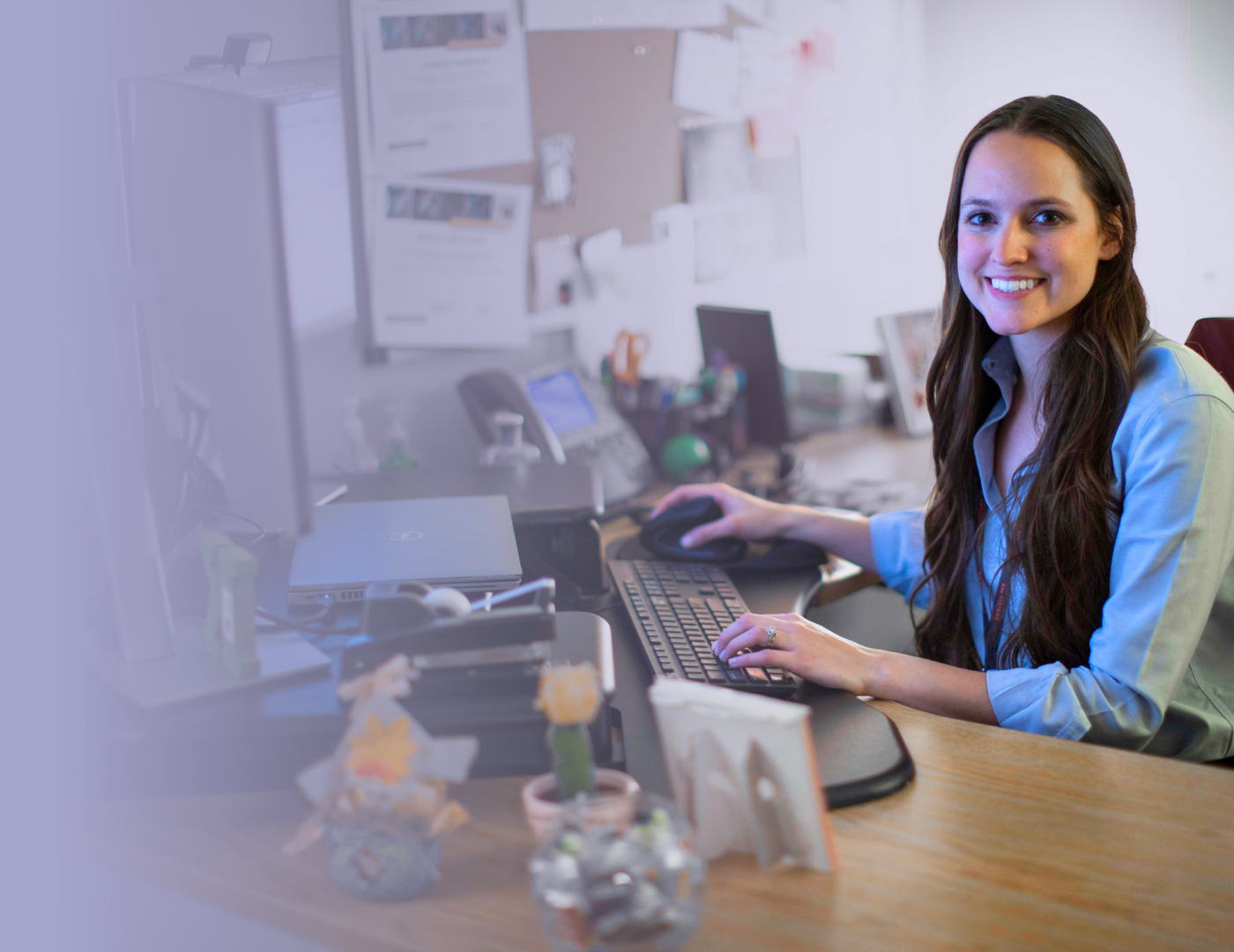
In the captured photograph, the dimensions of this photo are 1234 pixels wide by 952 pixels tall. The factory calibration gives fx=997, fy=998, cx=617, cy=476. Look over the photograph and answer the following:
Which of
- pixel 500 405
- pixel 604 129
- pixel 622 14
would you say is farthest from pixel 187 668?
pixel 622 14

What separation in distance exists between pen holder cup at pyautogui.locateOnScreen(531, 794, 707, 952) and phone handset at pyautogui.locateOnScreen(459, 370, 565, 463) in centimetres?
96

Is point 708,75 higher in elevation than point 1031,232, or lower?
higher

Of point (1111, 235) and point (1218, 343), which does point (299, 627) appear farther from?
point (1218, 343)

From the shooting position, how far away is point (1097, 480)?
3.29 feet

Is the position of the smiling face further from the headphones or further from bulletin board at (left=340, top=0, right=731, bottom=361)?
bulletin board at (left=340, top=0, right=731, bottom=361)

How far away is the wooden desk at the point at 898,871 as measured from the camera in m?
0.61

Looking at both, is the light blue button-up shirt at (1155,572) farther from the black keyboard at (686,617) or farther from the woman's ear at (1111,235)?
the black keyboard at (686,617)

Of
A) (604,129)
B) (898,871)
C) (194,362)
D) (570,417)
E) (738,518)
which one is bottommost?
(898,871)

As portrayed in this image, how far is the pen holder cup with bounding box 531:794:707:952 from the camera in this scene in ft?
1.86

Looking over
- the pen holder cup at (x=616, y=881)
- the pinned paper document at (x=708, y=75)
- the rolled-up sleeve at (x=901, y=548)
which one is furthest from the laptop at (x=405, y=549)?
the pinned paper document at (x=708, y=75)

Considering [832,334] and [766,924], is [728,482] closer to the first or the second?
[832,334]

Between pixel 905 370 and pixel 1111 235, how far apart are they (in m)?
1.24

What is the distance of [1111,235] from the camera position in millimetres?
1058

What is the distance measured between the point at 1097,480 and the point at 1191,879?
447 millimetres
